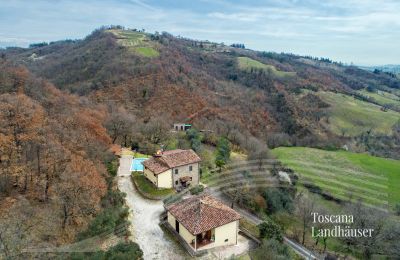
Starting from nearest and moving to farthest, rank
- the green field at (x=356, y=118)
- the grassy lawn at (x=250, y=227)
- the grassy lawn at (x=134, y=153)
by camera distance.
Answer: the grassy lawn at (x=250, y=227) → the grassy lawn at (x=134, y=153) → the green field at (x=356, y=118)

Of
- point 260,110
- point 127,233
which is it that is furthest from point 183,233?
point 260,110

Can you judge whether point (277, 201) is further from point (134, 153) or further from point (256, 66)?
point (256, 66)

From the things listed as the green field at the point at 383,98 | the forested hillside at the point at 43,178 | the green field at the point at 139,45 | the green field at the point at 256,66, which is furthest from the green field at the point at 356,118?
the forested hillside at the point at 43,178

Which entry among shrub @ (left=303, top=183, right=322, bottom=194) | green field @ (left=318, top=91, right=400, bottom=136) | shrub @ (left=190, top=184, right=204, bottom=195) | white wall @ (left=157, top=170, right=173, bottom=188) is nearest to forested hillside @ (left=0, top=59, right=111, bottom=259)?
white wall @ (left=157, top=170, right=173, bottom=188)

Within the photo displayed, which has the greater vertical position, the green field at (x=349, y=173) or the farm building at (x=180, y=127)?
the farm building at (x=180, y=127)

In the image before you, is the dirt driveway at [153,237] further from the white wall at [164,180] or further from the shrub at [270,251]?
the white wall at [164,180]

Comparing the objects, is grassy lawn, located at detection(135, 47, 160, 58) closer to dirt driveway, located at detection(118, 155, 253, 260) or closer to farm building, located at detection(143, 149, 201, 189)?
farm building, located at detection(143, 149, 201, 189)
